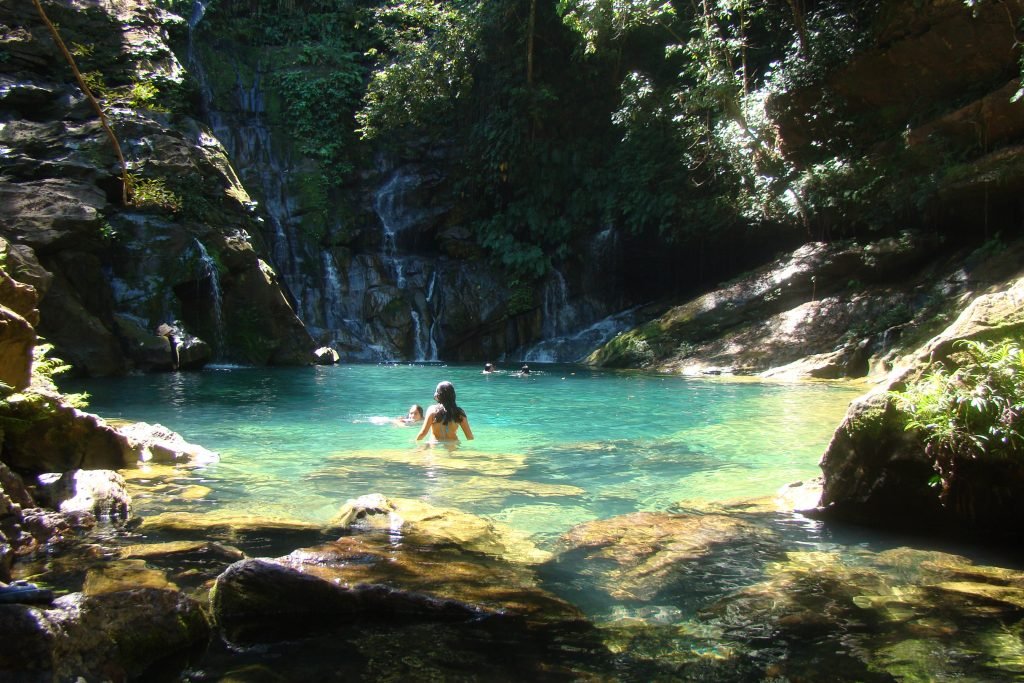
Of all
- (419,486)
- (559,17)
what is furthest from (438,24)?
(419,486)

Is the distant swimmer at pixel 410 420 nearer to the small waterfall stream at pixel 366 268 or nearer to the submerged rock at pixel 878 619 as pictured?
the submerged rock at pixel 878 619

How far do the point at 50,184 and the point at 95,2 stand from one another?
1019 centimetres

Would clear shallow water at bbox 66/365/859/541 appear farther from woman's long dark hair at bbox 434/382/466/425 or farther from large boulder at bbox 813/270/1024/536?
large boulder at bbox 813/270/1024/536

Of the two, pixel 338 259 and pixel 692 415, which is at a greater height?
pixel 338 259

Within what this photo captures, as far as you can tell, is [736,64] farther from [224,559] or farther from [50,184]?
[224,559]

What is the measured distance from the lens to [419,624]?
3.44 metres

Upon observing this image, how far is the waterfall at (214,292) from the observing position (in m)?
20.0

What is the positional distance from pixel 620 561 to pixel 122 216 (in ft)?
63.6

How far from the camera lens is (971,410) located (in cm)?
450

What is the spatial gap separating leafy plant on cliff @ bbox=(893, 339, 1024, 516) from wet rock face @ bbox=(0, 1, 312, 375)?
654 inches

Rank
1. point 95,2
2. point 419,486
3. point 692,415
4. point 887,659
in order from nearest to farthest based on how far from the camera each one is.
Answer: point 887,659
point 419,486
point 692,415
point 95,2

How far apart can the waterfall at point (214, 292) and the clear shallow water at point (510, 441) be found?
3576mm

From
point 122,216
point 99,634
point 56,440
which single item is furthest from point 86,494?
point 122,216

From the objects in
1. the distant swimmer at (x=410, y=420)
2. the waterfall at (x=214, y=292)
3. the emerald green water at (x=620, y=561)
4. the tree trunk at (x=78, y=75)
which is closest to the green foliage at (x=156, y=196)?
the waterfall at (x=214, y=292)
